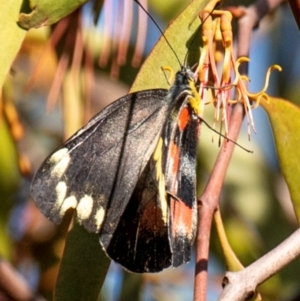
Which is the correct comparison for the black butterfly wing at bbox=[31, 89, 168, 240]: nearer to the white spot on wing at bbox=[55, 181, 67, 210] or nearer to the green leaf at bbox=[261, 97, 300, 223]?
the white spot on wing at bbox=[55, 181, 67, 210]

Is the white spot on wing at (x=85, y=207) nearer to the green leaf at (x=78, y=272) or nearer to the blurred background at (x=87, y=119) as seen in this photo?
the green leaf at (x=78, y=272)

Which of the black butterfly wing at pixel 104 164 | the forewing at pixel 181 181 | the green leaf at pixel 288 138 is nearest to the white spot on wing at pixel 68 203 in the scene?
the black butterfly wing at pixel 104 164

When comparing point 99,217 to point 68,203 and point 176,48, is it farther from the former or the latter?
point 176,48

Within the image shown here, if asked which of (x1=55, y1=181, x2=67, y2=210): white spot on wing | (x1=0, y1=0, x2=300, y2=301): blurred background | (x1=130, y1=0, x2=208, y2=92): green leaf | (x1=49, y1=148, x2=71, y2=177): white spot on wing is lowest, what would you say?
(x1=0, y1=0, x2=300, y2=301): blurred background

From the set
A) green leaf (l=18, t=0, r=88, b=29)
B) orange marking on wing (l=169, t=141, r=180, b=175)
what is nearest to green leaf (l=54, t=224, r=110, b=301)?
orange marking on wing (l=169, t=141, r=180, b=175)

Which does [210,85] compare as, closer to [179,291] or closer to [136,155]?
[136,155]

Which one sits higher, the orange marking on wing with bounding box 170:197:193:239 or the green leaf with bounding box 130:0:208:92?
the green leaf with bounding box 130:0:208:92
